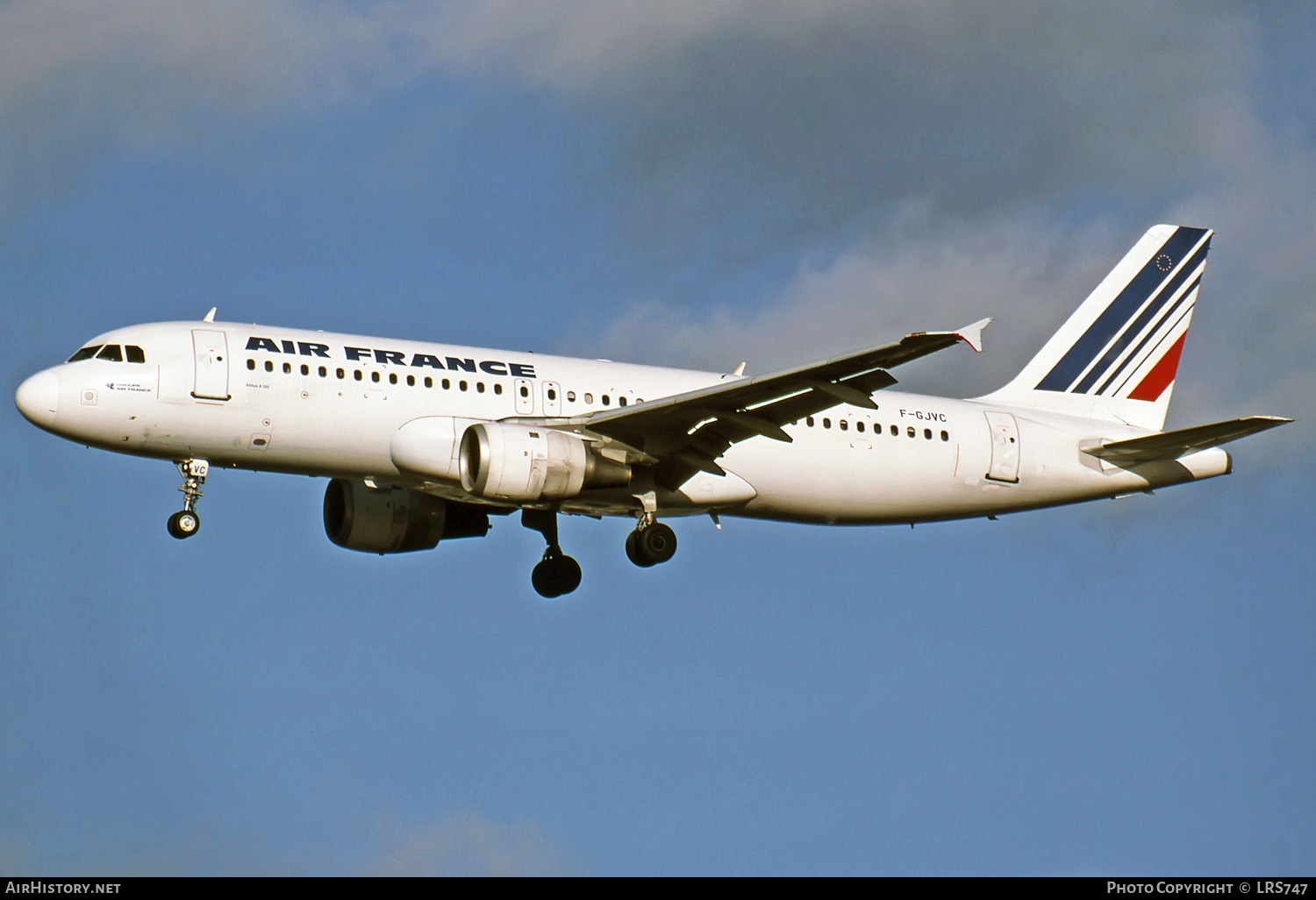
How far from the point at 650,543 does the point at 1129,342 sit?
16040mm

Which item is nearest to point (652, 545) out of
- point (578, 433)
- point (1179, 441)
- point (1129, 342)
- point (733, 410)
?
point (578, 433)

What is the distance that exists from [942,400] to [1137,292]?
8347 millimetres

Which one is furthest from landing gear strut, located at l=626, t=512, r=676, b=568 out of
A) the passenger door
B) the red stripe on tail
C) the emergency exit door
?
the red stripe on tail

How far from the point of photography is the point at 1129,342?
50.2m

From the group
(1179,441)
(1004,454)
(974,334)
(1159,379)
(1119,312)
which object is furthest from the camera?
(1119,312)

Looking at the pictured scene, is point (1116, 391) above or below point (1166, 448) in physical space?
above

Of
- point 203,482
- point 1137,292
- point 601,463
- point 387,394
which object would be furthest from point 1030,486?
point 203,482

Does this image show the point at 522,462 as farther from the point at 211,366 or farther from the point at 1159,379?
the point at 1159,379

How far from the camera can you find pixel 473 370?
4134 cm

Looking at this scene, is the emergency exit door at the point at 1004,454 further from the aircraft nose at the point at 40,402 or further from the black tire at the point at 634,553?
the aircraft nose at the point at 40,402

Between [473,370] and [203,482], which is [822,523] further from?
[203,482]

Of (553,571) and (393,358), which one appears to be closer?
(393,358)

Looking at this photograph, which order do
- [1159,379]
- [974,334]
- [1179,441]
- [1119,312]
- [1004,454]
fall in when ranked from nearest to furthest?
[974,334] → [1179,441] → [1004,454] → [1159,379] → [1119,312]
